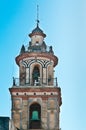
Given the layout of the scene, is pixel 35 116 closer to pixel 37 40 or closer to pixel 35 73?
pixel 35 73

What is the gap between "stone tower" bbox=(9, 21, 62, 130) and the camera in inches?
1799

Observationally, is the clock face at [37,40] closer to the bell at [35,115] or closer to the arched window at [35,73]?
the arched window at [35,73]

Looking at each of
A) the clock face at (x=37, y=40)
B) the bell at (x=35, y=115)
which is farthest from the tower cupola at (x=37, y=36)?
the bell at (x=35, y=115)

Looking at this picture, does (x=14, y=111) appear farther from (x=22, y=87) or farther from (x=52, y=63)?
(x=52, y=63)

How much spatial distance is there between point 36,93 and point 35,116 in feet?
5.31

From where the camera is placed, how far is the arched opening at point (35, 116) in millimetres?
45438

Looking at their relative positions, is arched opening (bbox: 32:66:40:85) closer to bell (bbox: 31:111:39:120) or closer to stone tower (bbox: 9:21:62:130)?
stone tower (bbox: 9:21:62:130)

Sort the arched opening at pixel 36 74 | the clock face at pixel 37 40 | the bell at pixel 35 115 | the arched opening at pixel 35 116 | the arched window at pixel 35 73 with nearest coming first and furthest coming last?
the arched opening at pixel 35 116, the bell at pixel 35 115, the arched opening at pixel 36 74, the arched window at pixel 35 73, the clock face at pixel 37 40

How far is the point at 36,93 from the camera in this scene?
46.3 meters

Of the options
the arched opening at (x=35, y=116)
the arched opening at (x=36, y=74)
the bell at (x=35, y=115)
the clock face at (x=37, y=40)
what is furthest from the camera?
the clock face at (x=37, y=40)

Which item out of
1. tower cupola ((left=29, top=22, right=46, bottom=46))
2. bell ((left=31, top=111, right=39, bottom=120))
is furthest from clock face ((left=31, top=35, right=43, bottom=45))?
bell ((left=31, top=111, right=39, bottom=120))

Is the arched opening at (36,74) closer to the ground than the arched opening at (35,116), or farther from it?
farther from it

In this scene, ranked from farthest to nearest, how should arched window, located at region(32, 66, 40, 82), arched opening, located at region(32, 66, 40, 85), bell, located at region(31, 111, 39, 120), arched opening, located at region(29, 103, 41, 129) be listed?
arched window, located at region(32, 66, 40, 82) < arched opening, located at region(32, 66, 40, 85) < bell, located at region(31, 111, 39, 120) < arched opening, located at region(29, 103, 41, 129)

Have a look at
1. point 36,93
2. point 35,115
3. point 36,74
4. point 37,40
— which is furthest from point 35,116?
point 37,40
